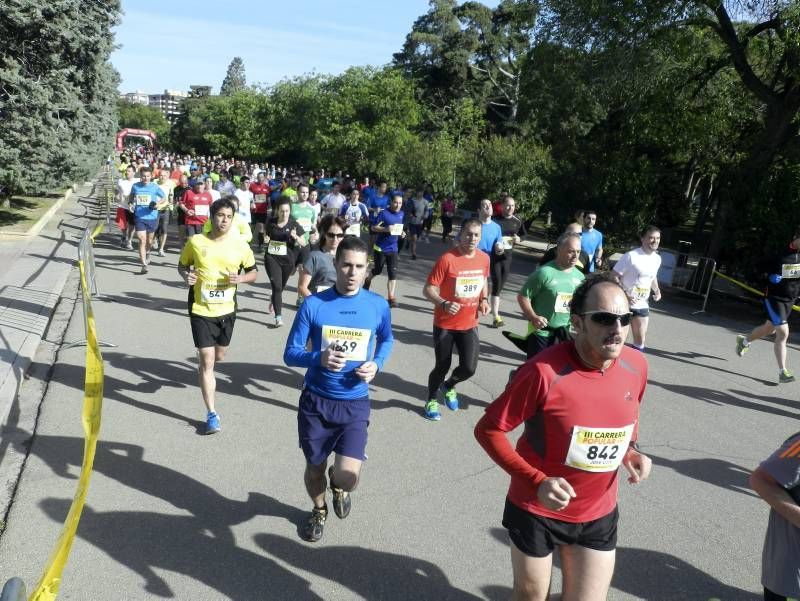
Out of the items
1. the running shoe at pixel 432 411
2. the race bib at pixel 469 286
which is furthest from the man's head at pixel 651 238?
the running shoe at pixel 432 411

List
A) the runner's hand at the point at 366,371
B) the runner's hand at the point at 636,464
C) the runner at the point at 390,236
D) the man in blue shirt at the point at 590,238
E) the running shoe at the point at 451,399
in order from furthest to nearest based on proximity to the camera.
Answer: the runner at the point at 390,236
the man in blue shirt at the point at 590,238
the running shoe at the point at 451,399
the runner's hand at the point at 366,371
the runner's hand at the point at 636,464

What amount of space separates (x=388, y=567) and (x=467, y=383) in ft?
12.7

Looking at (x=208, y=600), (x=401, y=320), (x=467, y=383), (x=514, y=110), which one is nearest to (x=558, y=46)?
(x=401, y=320)

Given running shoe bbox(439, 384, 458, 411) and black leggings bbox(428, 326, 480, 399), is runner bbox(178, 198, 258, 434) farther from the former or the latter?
running shoe bbox(439, 384, 458, 411)

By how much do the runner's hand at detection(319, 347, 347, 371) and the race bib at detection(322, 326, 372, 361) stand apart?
0.21 metres

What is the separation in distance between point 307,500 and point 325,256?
306 centimetres

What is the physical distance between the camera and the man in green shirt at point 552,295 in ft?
19.6

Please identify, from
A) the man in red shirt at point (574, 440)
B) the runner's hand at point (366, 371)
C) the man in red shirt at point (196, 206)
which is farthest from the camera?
the man in red shirt at point (196, 206)

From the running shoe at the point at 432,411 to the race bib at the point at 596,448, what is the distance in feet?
12.1

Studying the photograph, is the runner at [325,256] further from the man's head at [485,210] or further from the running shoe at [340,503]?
the man's head at [485,210]

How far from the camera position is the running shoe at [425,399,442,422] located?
6508 millimetres

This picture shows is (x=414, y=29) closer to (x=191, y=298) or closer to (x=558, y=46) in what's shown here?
(x=558, y=46)

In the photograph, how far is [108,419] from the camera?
19.8ft

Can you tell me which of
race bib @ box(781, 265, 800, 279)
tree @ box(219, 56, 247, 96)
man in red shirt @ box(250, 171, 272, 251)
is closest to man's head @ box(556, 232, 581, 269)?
race bib @ box(781, 265, 800, 279)
